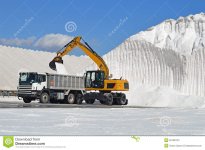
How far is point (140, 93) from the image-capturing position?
43.2m

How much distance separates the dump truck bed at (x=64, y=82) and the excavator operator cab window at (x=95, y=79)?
3.76 ft

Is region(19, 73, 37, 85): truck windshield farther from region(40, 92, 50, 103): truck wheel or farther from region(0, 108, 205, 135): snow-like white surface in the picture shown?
region(0, 108, 205, 135): snow-like white surface

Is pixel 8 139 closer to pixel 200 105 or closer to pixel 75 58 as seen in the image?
pixel 200 105

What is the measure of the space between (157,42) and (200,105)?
59266 mm

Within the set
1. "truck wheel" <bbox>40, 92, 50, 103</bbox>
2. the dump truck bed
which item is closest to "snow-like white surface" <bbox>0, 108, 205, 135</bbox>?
"truck wheel" <bbox>40, 92, 50, 103</bbox>

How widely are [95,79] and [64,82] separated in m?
2.48

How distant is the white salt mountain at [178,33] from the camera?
92981 millimetres

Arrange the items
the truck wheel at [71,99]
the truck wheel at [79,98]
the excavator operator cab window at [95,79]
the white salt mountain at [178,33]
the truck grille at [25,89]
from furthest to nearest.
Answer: the white salt mountain at [178,33]
the truck wheel at [79,98]
the truck wheel at [71,99]
the excavator operator cab window at [95,79]
the truck grille at [25,89]

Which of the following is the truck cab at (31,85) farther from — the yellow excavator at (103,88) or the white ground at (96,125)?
the white ground at (96,125)

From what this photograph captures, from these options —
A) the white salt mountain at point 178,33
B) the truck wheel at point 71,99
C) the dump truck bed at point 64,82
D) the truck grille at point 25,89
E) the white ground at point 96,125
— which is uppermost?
the white salt mountain at point 178,33

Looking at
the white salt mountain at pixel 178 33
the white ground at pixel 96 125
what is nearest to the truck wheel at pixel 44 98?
the white ground at pixel 96 125

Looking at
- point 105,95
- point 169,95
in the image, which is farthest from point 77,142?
point 169,95

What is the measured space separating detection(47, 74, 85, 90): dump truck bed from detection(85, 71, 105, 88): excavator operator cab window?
115 centimetres

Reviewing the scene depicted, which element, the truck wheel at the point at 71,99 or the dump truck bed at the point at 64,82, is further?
the truck wheel at the point at 71,99
